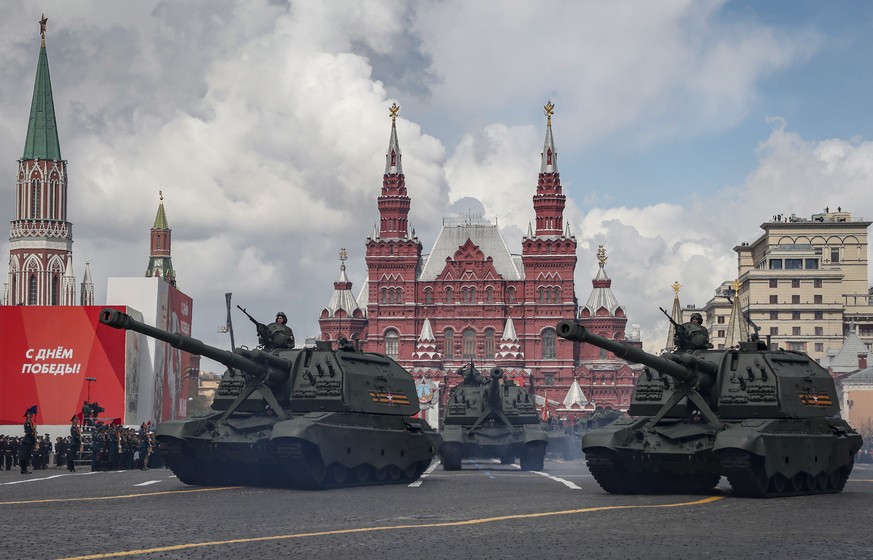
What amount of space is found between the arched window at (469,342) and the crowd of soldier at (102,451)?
85.9 m

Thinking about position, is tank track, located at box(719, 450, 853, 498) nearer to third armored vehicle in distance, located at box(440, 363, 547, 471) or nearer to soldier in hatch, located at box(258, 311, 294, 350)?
soldier in hatch, located at box(258, 311, 294, 350)

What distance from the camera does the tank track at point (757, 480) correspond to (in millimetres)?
21312

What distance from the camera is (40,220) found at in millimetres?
144125

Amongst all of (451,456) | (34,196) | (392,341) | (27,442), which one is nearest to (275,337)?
(27,442)

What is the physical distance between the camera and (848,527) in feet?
51.8

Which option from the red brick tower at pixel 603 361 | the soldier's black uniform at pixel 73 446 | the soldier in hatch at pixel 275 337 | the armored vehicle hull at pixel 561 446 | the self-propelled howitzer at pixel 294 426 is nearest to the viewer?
the self-propelled howitzer at pixel 294 426

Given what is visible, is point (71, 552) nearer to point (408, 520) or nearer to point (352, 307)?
point (408, 520)

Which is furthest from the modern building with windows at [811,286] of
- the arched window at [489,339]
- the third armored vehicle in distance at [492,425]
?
the third armored vehicle in distance at [492,425]

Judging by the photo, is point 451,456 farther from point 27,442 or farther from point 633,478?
point 633,478

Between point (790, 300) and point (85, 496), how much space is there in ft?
428

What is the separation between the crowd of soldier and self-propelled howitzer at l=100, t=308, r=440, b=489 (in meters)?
10.6

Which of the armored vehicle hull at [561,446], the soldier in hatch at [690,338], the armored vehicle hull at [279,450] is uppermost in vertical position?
the soldier in hatch at [690,338]

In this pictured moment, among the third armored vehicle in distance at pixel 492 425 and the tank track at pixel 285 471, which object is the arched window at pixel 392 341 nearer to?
the third armored vehicle in distance at pixel 492 425

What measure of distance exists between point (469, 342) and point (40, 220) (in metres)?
48.0
